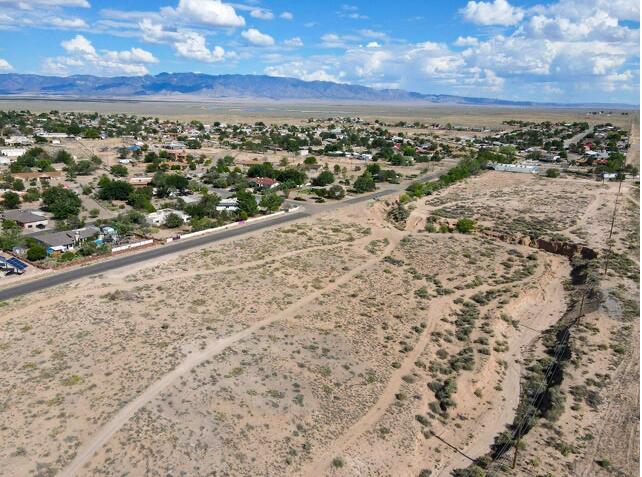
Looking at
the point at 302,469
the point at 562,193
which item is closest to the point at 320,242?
the point at 302,469

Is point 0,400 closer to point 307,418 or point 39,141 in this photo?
point 307,418

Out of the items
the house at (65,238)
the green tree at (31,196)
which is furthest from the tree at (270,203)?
the green tree at (31,196)

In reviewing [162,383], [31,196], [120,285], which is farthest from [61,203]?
[162,383]

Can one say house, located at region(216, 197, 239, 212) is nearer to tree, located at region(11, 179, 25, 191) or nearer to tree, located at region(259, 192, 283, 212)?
tree, located at region(259, 192, 283, 212)

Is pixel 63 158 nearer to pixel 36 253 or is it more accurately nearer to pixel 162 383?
pixel 36 253

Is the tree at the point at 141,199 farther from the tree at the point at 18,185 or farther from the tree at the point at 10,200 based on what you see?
the tree at the point at 18,185

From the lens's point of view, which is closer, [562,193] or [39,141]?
[562,193]

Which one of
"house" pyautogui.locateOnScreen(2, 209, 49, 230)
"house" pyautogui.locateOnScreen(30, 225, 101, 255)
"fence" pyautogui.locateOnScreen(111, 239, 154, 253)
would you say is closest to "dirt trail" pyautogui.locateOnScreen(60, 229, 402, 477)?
"fence" pyautogui.locateOnScreen(111, 239, 154, 253)
